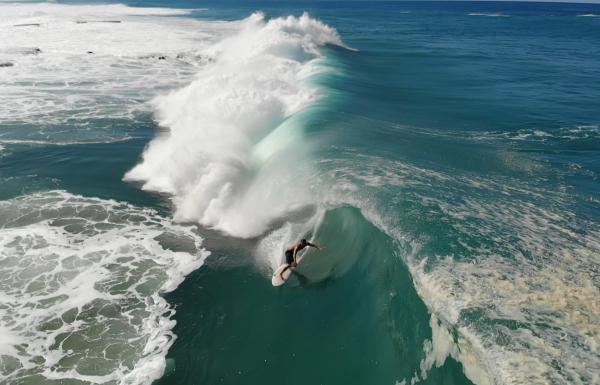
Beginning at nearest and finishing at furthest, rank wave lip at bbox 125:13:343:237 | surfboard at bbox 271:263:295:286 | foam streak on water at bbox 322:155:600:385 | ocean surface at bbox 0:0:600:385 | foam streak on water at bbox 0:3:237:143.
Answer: foam streak on water at bbox 322:155:600:385 < ocean surface at bbox 0:0:600:385 < surfboard at bbox 271:263:295:286 < wave lip at bbox 125:13:343:237 < foam streak on water at bbox 0:3:237:143

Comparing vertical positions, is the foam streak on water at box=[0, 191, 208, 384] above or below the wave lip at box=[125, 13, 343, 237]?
below

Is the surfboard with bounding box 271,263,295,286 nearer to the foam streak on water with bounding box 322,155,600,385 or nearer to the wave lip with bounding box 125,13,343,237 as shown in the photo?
the wave lip with bounding box 125,13,343,237

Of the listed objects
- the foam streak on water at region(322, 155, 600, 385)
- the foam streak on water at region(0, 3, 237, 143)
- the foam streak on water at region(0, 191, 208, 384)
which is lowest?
the foam streak on water at region(0, 3, 237, 143)

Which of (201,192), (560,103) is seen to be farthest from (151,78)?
(560,103)

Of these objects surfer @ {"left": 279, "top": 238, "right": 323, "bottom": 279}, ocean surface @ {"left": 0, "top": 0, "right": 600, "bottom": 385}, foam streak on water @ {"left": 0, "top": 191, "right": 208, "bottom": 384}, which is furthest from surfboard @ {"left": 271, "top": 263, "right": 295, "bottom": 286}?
foam streak on water @ {"left": 0, "top": 191, "right": 208, "bottom": 384}

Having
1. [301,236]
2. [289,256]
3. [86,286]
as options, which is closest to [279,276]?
[289,256]

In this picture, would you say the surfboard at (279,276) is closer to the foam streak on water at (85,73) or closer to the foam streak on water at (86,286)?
the foam streak on water at (86,286)

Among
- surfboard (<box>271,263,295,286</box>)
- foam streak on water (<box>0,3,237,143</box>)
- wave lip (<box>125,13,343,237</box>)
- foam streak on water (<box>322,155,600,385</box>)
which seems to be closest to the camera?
foam streak on water (<box>322,155,600,385</box>)

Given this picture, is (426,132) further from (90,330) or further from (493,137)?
(90,330)
